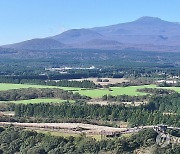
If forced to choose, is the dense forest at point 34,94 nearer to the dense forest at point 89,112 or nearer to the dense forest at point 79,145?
the dense forest at point 89,112

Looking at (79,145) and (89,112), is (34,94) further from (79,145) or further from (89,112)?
(79,145)

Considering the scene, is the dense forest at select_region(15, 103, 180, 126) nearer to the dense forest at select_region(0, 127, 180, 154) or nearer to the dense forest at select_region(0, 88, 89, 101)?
the dense forest at select_region(0, 127, 180, 154)

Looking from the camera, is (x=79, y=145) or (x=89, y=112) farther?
(x=89, y=112)

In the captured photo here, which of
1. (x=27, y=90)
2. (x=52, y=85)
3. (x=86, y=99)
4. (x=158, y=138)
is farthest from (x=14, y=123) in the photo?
(x=52, y=85)

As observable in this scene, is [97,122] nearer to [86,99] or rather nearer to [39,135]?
[39,135]

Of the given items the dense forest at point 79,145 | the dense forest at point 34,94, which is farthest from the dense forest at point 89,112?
the dense forest at point 34,94

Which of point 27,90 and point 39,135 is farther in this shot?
point 27,90

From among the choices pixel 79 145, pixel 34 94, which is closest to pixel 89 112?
pixel 79 145

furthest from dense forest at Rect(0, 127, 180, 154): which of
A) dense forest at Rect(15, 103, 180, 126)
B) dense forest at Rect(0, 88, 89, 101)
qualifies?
dense forest at Rect(0, 88, 89, 101)
